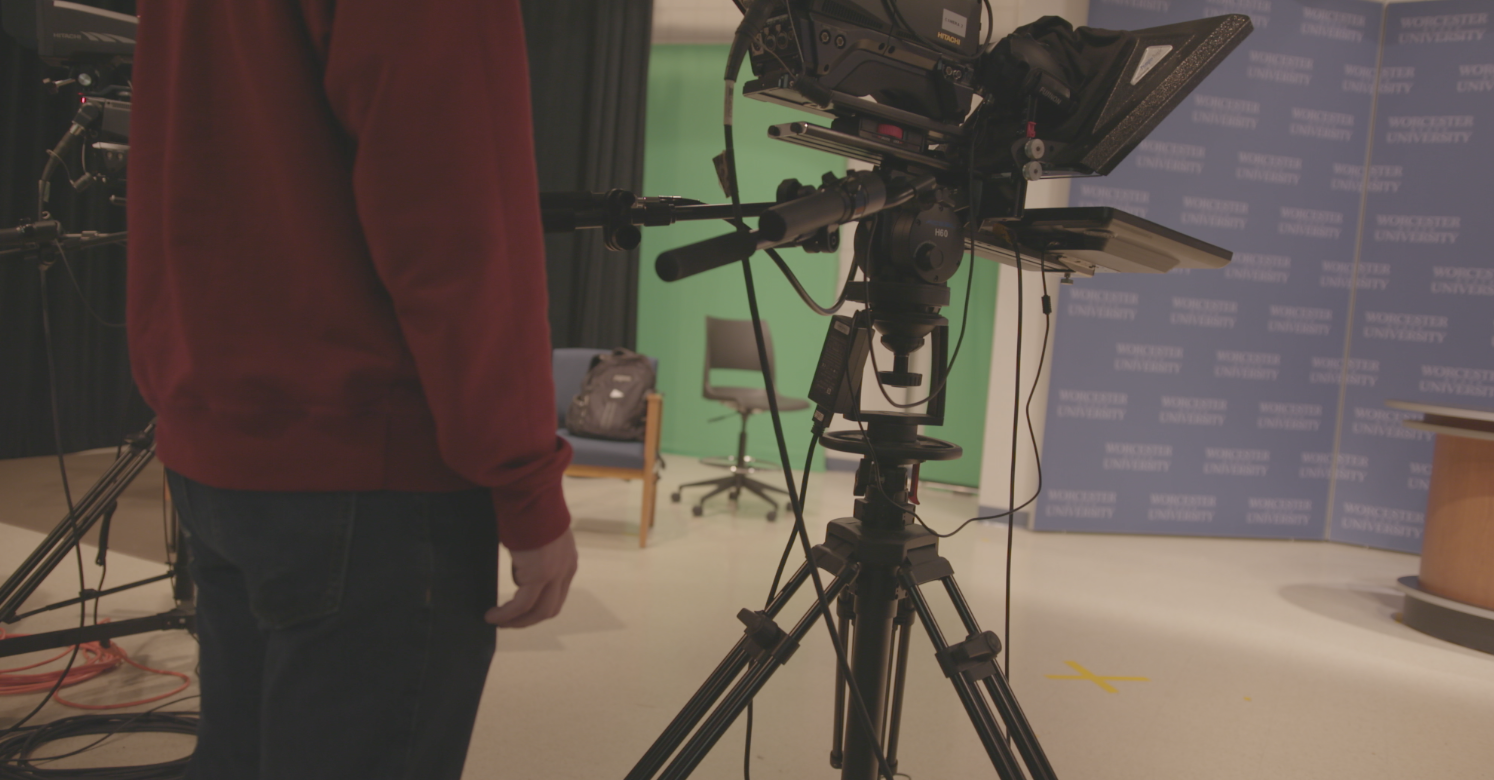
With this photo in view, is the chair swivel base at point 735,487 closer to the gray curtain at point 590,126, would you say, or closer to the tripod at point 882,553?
the gray curtain at point 590,126

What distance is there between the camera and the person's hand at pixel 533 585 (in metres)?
0.65

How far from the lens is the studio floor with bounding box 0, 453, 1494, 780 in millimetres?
1813

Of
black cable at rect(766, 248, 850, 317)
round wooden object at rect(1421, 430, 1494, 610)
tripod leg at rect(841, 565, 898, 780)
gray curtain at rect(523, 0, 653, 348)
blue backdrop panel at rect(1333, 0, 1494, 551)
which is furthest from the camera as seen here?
gray curtain at rect(523, 0, 653, 348)

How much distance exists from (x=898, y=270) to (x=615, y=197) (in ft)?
1.15

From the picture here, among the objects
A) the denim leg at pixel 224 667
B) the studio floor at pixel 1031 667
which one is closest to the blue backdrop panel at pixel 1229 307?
the studio floor at pixel 1031 667

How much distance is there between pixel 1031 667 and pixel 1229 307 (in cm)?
262

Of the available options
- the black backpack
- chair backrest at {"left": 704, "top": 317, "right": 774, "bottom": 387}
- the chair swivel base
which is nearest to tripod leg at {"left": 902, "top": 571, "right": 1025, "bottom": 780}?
the black backpack

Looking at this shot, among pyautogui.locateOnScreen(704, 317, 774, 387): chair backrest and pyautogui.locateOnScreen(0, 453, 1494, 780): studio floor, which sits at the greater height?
pyautogui.locateOnScreen(704, 317, 774, 387): chair backrest

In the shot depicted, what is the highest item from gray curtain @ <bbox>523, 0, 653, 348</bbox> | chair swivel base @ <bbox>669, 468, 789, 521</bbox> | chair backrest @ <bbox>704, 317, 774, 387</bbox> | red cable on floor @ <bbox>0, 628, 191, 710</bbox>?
gray curtain @ <bbox>523, 0, 653, 348</bbox>

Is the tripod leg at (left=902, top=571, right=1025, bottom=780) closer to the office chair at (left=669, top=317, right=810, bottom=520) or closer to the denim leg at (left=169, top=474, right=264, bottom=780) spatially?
the denim leg at (left=169, top=474, right=264, bottom=780)

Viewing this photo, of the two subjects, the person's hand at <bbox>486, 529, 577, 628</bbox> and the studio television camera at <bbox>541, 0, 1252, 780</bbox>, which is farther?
the studio television camera at <bbox>541, 0, 1252, 780</bbox>

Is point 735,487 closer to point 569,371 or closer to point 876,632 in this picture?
point 569,371

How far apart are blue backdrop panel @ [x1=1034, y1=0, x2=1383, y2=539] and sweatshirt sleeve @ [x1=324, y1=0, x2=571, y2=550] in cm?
377

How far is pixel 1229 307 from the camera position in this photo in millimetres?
4047
